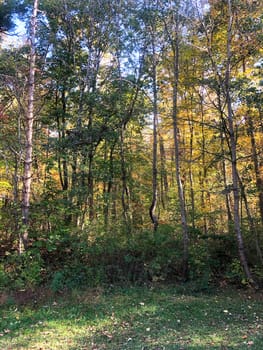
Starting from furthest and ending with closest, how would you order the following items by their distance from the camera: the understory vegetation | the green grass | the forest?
the forest < the understory vegetation < the green grass

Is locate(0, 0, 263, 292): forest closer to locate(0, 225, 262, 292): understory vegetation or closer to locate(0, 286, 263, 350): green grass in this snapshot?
locate(0, 225, 262, 292): understory vegetation

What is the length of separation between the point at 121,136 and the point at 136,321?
654 cm

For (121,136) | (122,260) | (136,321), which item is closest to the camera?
(136,321)

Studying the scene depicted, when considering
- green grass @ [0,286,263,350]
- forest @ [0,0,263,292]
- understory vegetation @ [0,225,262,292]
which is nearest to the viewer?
green grass @ [0,286,263,350]

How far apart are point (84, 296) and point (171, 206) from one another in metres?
5.66

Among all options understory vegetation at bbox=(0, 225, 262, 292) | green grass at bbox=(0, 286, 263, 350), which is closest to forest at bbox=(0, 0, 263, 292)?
understory vegetation at bbox=(0, 225, 262, 292)

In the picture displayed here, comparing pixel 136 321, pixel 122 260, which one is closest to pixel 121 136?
pixel 122 260

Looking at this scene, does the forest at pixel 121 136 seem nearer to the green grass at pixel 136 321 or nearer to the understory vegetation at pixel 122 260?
the understory vegetation at pixel 122 260

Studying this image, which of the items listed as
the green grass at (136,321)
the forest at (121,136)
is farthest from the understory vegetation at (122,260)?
the green grass at (136,321)

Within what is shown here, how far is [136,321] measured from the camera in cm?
500

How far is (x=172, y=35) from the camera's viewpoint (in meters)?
8.22

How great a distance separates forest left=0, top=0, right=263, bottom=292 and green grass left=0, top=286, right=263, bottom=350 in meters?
0.69

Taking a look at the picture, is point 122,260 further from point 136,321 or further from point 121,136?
point 121,136

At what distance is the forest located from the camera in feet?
22.7
